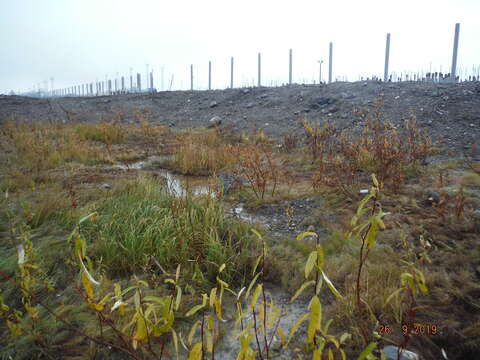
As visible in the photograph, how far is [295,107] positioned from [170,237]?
8603 millimetres

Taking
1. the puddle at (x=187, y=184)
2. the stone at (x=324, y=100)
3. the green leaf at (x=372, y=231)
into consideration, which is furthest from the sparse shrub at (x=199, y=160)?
the stone at (x=324, y=100)

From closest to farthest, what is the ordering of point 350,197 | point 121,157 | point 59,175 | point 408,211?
1. point 408,211
2. point 350,197
3. point 59,175
4. point 121,157

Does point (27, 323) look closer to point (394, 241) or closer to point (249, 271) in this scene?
point (249, 271)

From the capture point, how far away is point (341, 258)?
236 cm

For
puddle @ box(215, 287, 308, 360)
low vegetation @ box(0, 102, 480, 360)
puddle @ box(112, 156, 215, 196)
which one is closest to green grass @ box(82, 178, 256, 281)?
low vegetation @ box(0, 102, 480, 360)

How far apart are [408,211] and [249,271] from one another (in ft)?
5.99

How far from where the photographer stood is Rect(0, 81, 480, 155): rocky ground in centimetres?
657

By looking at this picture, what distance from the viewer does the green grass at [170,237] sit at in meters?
2.35

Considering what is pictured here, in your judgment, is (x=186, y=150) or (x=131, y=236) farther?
(x=186, y=150)

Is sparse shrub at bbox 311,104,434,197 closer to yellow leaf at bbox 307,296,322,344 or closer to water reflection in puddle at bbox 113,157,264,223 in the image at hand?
water reflection in puddle at bbox 113,157,264,223

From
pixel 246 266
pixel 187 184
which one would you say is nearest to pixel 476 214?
pixel 246 266

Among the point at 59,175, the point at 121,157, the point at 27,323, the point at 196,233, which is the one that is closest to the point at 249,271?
the point at 196,233

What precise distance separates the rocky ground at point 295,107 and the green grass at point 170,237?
4.43 meters

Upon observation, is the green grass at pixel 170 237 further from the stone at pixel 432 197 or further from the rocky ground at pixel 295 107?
the rocky ground at pixel 295 107
